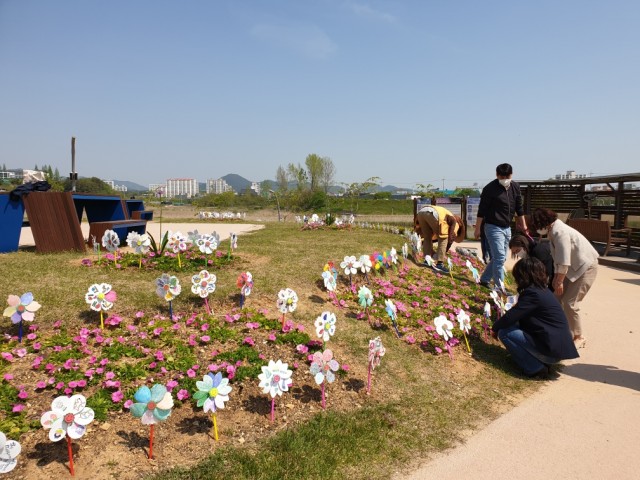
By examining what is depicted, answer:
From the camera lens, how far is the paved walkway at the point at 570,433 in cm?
264

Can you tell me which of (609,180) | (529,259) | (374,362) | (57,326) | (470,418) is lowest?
(470,418)

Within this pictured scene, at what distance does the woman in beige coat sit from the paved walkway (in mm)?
720

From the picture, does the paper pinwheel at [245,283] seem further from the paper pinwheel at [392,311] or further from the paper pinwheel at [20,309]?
the paper pinwheel at [20,309]

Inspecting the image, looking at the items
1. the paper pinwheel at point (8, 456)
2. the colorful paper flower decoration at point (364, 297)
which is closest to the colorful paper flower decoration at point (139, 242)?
the colorful paper flower decoration at point (364, 297)

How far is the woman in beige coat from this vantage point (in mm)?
4523

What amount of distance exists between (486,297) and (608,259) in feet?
22.7

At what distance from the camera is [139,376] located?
11.0 feet

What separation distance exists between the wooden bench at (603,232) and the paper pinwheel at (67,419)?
13413 mm

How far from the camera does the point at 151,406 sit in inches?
101

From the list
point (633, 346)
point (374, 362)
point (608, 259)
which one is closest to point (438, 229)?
point (633, 346)

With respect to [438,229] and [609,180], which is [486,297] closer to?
[438,229]

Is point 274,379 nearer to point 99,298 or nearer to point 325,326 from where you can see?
point 325,326

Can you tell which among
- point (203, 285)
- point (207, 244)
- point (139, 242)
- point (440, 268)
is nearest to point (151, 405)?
point (203, 285)

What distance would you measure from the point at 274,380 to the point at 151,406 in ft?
2.95
